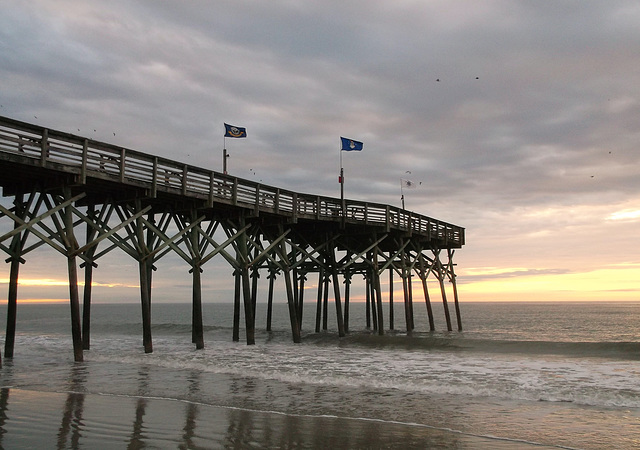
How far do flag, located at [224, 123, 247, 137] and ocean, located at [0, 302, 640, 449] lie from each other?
8.61 metres

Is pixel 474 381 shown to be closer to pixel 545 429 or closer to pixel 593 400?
pixel 593 400

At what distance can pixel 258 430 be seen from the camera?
26.6 ft

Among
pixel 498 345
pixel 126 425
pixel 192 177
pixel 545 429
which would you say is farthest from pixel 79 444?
pixel 498 345

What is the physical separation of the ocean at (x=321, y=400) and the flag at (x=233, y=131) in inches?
339

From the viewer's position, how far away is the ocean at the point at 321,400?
7672 mm

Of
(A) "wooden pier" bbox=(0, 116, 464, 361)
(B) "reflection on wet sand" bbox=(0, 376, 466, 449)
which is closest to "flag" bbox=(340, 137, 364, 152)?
(A) "wooden pier" bbox=(0, 116, 464, 361)

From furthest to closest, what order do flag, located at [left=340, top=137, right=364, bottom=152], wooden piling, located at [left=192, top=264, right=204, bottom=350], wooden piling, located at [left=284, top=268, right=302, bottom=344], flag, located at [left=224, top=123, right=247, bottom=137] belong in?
flag, located at [left=340, top=137, right=364, bottom=152]
wooden piling, located at [left=284, top=268, right=302, bottom=344]
flag, located at [left=224, top=123, right=247, bottom=137]
wooden piling, located at [left=192, top=264, right=204, bottom=350]

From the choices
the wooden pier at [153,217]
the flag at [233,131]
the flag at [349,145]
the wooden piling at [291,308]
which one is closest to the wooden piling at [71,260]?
the wooden pier at [153,217]

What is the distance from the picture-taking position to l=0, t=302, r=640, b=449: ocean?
7.67 meters

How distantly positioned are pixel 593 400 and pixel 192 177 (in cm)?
1311

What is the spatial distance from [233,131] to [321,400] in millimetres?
13889

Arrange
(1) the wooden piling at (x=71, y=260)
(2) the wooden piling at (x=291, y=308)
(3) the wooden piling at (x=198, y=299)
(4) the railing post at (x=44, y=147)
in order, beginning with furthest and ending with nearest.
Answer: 1. (2) the wooden piling at (x=291, y=308)
2. (3) the wooden piling at (x=198, y=299)
3. (1) the wooden piling at (x=71, y=260)
4. (4) the railing post at (x=44, y=147)

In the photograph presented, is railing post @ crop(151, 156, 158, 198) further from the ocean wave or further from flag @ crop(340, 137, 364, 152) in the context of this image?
flag @ crop(340, 137, 364, 152)

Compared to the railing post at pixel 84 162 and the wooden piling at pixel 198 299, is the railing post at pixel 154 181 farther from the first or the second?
the wooden piling at pixel 198 299
